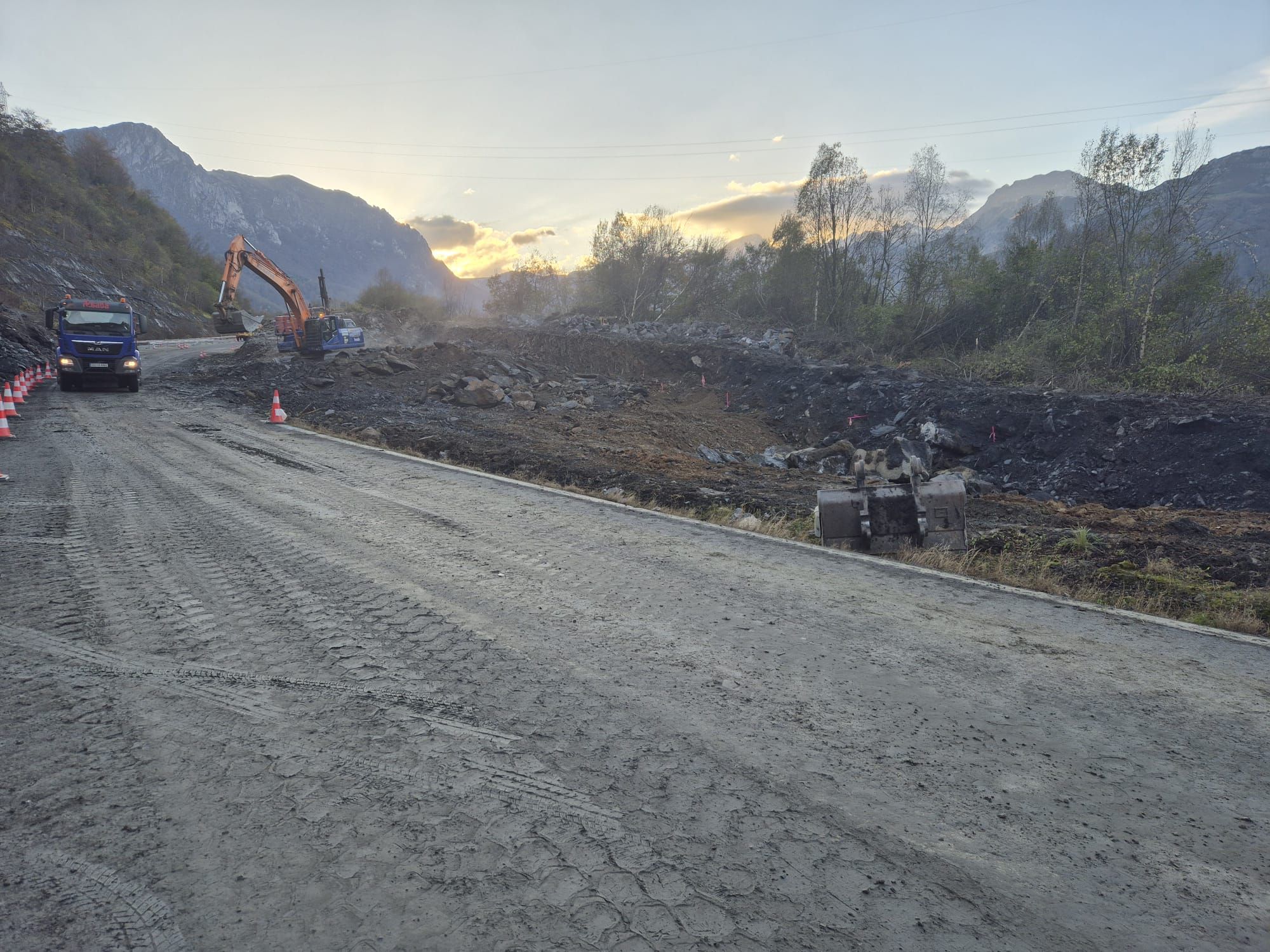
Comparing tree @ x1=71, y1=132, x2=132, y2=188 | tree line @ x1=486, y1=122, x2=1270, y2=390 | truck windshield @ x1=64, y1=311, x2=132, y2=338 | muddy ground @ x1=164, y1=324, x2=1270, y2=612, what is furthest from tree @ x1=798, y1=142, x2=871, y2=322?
tree @ x1=71, y1=132, x2=132, y2=188

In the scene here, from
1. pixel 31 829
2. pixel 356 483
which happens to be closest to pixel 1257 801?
pixel 31 829

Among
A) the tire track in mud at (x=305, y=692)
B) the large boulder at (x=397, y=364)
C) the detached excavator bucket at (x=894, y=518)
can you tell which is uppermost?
the large boulder at (x=397, y=364)

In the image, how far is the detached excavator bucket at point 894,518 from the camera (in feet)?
21.2

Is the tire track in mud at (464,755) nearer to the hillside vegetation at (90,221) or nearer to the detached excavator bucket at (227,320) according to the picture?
the detached excavator bucket at (227,320)

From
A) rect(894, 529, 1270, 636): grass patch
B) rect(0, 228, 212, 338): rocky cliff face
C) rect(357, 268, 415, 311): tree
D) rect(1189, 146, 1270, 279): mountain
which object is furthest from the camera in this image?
rect(1189, 146, 1270, 279): mountain

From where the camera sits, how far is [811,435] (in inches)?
698

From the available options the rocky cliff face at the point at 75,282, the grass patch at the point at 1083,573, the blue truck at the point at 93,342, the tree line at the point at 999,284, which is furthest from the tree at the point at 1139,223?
the rocky cliff face at the point at 75,282

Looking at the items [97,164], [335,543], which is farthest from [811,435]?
[97,164]

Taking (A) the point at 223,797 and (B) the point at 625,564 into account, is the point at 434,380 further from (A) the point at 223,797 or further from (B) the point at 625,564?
(A) the point at 223,797

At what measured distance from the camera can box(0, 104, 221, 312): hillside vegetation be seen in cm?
3922

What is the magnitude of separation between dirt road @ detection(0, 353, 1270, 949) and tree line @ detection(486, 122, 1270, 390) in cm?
1826

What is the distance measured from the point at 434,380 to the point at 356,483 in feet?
41.2

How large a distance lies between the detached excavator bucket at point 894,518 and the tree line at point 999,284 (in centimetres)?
1540

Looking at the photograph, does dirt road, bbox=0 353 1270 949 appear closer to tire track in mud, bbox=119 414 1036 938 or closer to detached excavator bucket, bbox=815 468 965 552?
tire track in mud, bbox=119 414 1036 938
